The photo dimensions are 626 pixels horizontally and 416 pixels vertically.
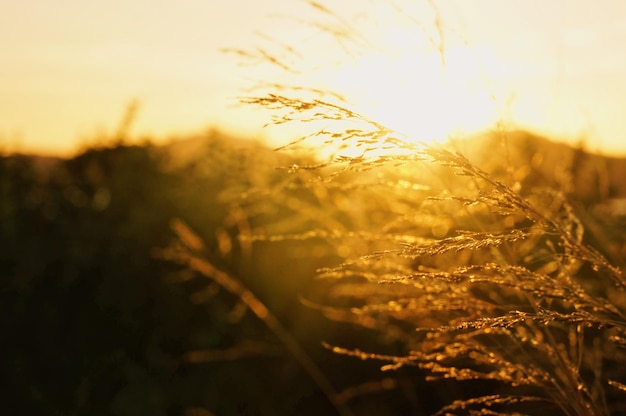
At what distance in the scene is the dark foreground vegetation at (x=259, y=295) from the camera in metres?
3.15

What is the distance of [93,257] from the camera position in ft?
17.2

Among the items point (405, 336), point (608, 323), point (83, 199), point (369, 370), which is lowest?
point (83, 199)

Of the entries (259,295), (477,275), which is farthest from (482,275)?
(259,295)

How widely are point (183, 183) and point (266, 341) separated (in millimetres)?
2532

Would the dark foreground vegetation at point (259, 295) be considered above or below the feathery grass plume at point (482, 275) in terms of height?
below

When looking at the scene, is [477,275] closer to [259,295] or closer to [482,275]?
[482,275]

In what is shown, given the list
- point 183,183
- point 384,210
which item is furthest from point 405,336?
point 183,183

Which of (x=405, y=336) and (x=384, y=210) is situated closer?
Result: (x=405, y=336)

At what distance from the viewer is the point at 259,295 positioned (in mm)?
4465

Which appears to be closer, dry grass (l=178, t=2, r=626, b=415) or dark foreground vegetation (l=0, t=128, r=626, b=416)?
dry grass (l=178, t=2, r=626, b=415)

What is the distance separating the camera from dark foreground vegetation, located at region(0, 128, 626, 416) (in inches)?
124

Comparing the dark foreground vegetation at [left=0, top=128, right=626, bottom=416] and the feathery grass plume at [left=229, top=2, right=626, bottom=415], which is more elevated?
the feathery grass plume at [left=229, top=2, right=626, bottom=415]

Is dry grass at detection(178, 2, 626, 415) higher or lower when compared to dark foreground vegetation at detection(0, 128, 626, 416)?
higher

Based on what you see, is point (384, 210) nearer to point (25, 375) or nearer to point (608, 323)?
point (25, 375)
